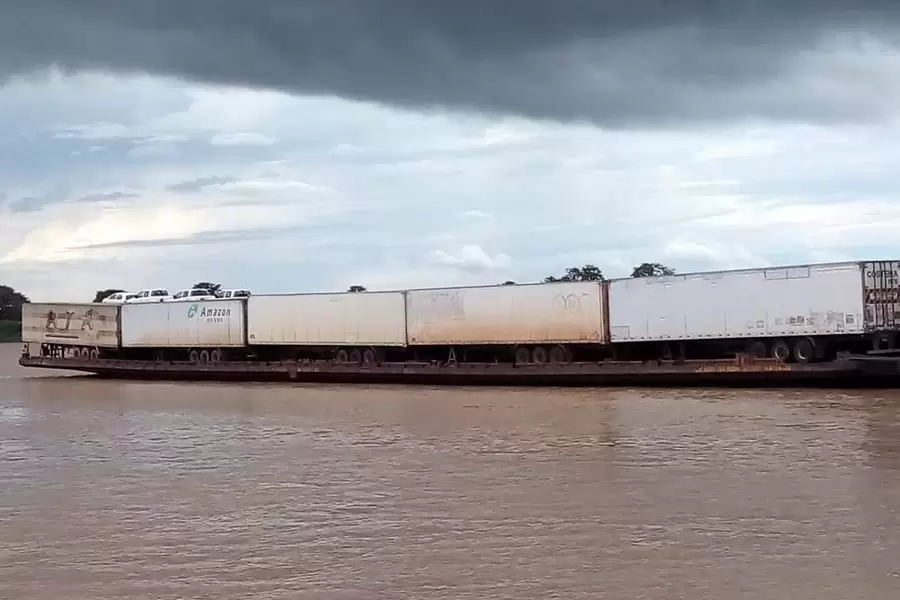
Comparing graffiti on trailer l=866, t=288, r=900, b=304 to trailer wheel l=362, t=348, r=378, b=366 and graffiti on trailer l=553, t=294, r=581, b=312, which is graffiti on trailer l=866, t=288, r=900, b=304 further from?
trailer wheel l=362, t=348, r=378, b=366

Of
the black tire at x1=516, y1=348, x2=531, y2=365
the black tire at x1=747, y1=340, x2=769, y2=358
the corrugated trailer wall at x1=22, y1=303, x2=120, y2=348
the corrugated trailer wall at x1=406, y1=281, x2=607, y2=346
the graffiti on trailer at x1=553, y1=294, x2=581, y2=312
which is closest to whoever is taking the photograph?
the black tire at x1=747, y1=340, x2=769, y2=358

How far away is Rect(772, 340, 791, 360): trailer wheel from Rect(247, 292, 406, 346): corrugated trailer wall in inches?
525

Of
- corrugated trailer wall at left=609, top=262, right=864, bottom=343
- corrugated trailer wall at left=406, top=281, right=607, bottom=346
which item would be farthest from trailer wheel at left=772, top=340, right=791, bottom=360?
corrugated trailer wall at left=406, top=281, right=607, bottom=346

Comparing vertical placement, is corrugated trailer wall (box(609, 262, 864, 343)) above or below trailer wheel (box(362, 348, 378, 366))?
above

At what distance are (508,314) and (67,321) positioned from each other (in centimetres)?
2200

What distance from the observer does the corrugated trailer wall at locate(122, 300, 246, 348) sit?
1563 inches

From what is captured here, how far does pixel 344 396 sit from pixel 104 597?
21.8 meters

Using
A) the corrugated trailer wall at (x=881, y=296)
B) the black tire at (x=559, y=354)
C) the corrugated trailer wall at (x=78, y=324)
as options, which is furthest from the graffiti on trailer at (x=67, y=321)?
the corrugated trailer wall at (x=881, y=296)

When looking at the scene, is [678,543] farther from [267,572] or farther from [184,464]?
[184,464]

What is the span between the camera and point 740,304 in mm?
27562

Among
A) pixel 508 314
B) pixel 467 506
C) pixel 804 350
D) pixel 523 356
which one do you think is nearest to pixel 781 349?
pixel 804 350

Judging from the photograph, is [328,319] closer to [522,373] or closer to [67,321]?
[522,373]

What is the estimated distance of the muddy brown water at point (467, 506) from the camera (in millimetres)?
8719

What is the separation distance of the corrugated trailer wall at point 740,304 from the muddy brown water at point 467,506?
3.56 meters
